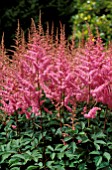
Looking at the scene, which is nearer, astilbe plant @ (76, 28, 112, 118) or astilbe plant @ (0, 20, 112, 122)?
astilbe plant @ (0, 20, 112, 122)

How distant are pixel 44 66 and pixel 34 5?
22.1ft

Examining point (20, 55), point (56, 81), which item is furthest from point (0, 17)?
point (56, 81)

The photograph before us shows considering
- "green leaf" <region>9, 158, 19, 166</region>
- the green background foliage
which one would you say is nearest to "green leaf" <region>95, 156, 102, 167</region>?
"green leaf" <region>9, 158, 19, 166</region>

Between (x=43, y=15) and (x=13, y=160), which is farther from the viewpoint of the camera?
(x=43, y=15)

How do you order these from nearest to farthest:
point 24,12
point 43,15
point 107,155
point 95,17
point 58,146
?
point 107,155, point 58,146, point 95,17, point 24,12, point 43,15

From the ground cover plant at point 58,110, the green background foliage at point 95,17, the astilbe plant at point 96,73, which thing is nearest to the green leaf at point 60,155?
the ground cover plant at point 58,110

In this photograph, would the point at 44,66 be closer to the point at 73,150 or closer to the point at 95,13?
the point at 73,150

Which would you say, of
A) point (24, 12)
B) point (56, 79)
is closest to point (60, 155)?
point (56, 79)

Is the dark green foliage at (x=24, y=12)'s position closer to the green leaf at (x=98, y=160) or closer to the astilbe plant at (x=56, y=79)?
the astilbe plant at (x=56, y=79)

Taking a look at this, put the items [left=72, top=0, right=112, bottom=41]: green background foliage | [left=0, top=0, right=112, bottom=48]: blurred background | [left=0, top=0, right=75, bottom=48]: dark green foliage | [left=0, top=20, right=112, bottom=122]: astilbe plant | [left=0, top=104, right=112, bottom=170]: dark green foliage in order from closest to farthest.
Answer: [left=0, top=20, right=112, bottom=122]: astilbe plant < [left=0, top=104, right=112, bottom=170]: dark green foliage < [left=72, top=0, right=112, bottom=41]: green background foliage < [left=0, top=0, right=112, bottom=48]: blurred background < [left=0, top=0, right=75, bottom=48]: dark green foliage

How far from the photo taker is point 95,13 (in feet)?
33.2

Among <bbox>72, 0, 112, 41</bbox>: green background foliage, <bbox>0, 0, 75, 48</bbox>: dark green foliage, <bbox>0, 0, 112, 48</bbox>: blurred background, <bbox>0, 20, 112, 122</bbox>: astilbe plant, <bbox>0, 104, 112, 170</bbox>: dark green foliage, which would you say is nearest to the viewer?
<bbox>0, 20, 112, 122</bbox>: astilbe plant

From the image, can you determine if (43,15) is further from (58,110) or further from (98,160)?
(98,160)

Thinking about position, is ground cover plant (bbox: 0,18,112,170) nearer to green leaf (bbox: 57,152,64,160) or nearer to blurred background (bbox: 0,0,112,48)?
green leaf (bbox: 57,152,64,160)
